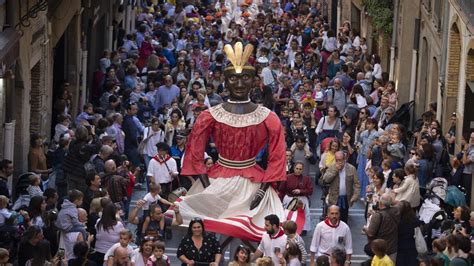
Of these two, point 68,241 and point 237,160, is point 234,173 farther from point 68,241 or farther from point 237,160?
point 68,241

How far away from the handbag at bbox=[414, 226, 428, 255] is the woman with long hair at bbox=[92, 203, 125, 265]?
3.94 m

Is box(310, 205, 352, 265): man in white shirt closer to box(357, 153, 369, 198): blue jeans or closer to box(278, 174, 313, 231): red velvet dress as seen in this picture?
box(278, 174, 313, 231): red velvet dress

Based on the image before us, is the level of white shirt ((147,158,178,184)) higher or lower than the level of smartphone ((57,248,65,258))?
higher

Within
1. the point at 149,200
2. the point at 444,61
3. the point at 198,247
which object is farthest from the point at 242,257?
the point at 444,61

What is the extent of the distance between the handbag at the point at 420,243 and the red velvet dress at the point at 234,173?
193cm

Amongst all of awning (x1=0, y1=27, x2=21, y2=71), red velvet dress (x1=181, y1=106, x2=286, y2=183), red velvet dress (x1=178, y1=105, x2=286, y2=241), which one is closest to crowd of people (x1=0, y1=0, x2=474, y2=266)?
red velvet dress (x1=178, y1=105, x2=286, y2=241)

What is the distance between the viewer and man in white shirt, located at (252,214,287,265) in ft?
74.5

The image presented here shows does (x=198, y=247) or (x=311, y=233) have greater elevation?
(x=198, y=247)

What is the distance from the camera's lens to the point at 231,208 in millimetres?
23531

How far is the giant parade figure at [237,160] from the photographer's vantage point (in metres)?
23.6

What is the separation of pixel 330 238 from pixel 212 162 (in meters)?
4.18

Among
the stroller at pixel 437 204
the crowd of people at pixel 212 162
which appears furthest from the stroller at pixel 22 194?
the stroller at pixel 437 204

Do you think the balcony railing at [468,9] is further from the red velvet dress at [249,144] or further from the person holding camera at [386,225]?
the red velvet dress at [249,144]

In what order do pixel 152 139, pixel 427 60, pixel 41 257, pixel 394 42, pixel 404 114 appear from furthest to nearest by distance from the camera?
pixel 394 42
pixel 427 60
pixel 404 114
pixel 152 139
pixel 41 257
